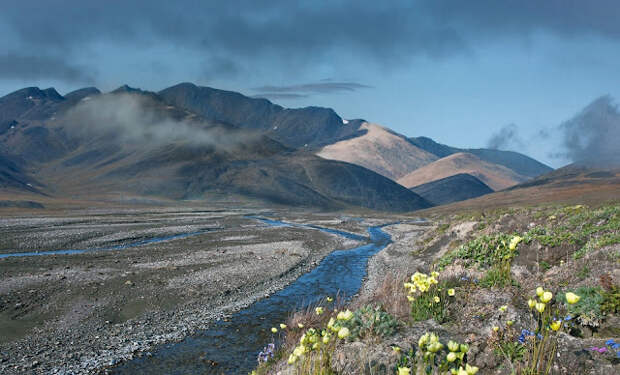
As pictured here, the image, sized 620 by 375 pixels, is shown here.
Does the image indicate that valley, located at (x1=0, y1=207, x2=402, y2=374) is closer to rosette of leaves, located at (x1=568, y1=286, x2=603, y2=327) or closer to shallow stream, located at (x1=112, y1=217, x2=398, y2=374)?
shallow stream, located at (x1=112, y1=217, x2=398, y2=374)

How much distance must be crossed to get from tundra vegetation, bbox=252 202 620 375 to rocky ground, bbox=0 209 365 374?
959 cm

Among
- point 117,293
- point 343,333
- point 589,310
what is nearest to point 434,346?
point 343,333

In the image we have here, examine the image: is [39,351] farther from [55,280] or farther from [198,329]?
[55,280]

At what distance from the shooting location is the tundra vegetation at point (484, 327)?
5.28 metres

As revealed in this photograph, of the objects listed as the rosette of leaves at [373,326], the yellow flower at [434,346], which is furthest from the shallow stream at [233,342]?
the yellow flower at [434,346]

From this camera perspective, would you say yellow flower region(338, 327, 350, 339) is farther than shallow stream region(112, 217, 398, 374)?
No

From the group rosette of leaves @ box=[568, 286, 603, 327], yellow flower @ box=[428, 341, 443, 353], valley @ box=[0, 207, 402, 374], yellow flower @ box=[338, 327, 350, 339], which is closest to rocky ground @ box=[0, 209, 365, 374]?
valley @ box=[0, 207, 402, 374]

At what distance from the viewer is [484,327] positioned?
849 cm

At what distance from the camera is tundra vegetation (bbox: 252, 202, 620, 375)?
208 inches

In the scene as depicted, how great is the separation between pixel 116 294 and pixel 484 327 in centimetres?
2251

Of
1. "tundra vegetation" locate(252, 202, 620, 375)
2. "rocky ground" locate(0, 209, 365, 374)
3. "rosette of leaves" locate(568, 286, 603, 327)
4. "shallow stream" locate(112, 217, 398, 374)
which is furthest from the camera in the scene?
"rocky ground" locate(0, 209, 365, 374)

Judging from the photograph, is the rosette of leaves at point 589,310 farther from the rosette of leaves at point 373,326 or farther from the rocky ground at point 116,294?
the rocky ground at point 116,294

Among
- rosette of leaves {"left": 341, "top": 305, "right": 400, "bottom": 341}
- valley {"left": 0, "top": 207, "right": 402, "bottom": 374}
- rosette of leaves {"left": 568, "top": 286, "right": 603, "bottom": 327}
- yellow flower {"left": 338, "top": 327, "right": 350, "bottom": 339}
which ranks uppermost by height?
yellow flower {"left": 338, "top": 327, "right": 350, "bottom": 339}

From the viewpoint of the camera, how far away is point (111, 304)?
71.5 ft
